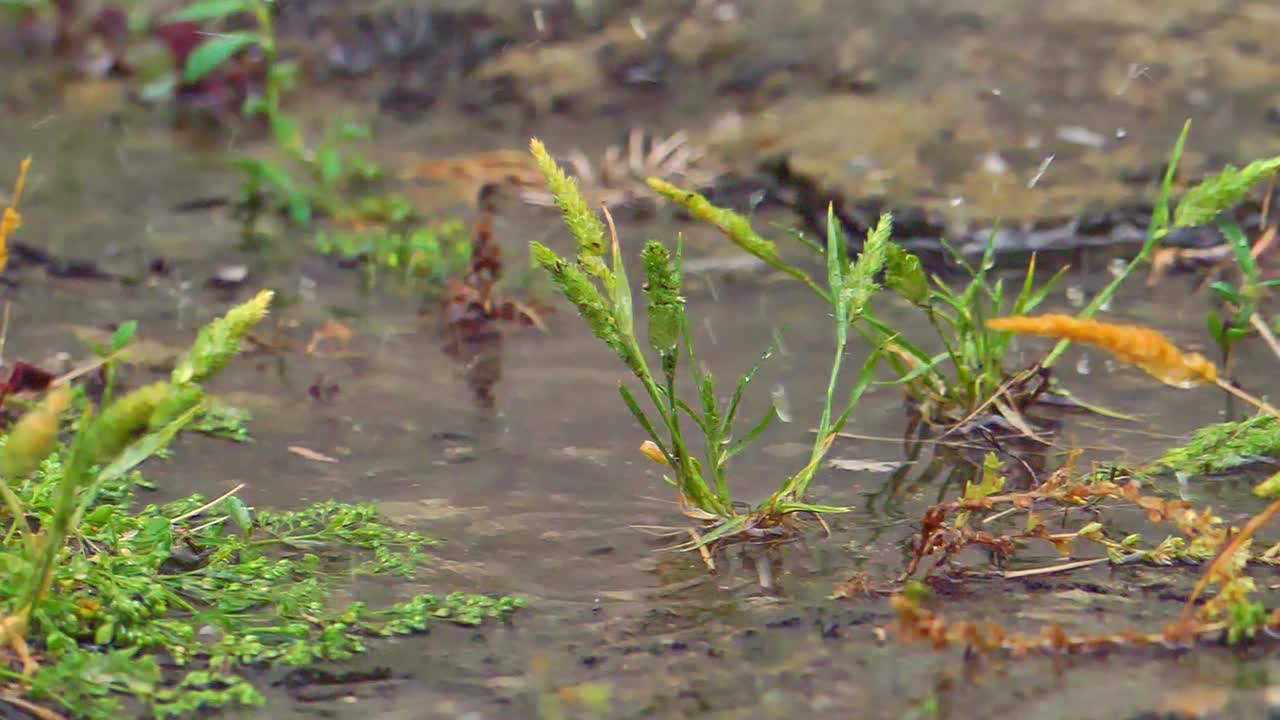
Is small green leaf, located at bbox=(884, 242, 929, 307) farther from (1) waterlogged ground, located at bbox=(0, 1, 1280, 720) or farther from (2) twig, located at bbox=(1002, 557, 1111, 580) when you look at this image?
(2) twig, located at bbox=(1002, 557, 1111, 580)

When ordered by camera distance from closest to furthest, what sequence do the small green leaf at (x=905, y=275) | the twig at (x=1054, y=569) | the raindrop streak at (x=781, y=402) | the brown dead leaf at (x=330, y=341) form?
the twig at (x=1054, y=569)
the small green leaf at (x=905, y=275)
the raindrop streak at (x=781, y=402)
the brown dead leaf at (x=330, y=341)

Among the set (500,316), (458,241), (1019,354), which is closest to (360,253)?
(458,241)

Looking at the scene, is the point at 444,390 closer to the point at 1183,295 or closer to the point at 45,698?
the point at 45,698

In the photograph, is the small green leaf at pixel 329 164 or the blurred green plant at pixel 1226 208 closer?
the blurred green plant at pixel 1226 208

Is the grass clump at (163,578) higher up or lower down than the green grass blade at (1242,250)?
lower down

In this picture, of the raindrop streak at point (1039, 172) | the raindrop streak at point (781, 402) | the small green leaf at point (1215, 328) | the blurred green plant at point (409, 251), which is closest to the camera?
the small green leaf at point (1215, 328)

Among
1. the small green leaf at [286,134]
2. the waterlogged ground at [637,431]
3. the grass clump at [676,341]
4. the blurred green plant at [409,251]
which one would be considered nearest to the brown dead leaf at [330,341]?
the waterlogged ground at [637,431]

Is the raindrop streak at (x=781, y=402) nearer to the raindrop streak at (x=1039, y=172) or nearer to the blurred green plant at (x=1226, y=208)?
the blurred green plant at (x=1226, y=208)

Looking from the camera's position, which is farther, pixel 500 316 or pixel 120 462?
pixel 500 316
